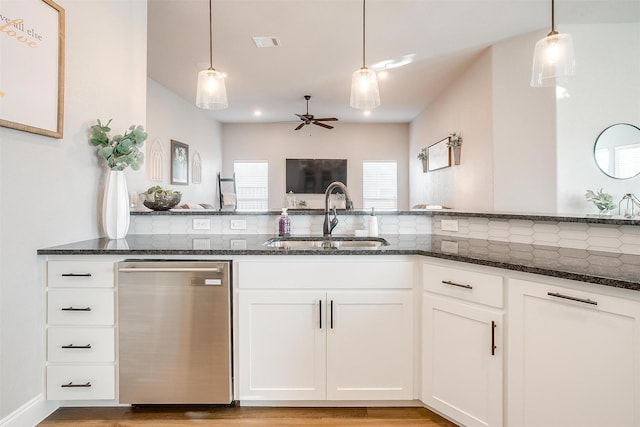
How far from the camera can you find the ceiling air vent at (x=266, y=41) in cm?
353

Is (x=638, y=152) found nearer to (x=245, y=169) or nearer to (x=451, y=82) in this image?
(x=451, y=82)

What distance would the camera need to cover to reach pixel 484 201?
12.9ft

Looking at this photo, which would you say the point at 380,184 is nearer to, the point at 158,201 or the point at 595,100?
the point at 595,100

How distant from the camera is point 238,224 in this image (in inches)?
91.2

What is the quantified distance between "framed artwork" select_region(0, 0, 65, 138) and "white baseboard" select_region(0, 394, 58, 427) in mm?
1282

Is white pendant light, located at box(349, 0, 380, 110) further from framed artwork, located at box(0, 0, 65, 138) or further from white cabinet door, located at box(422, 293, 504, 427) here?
framed artwork, located at box(0, 0, 65, 138)

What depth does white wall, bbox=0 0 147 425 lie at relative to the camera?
1552mm

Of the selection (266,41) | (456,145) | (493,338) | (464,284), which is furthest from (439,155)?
(493,338)

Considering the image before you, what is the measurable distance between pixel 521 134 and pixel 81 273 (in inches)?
152

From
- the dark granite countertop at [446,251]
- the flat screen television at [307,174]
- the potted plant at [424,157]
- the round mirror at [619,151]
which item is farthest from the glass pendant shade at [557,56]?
the flat screen television at [307,174]

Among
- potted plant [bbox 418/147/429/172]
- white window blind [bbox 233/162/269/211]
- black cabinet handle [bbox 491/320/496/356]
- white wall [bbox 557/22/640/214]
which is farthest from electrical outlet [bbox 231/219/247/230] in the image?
white window blind [bbox 233/162/269/211]

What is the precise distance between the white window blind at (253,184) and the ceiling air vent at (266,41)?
4.08 meters

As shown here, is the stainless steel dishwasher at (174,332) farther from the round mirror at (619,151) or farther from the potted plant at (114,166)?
the round mirror at (619,151)

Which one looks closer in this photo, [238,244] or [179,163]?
[238,244]
